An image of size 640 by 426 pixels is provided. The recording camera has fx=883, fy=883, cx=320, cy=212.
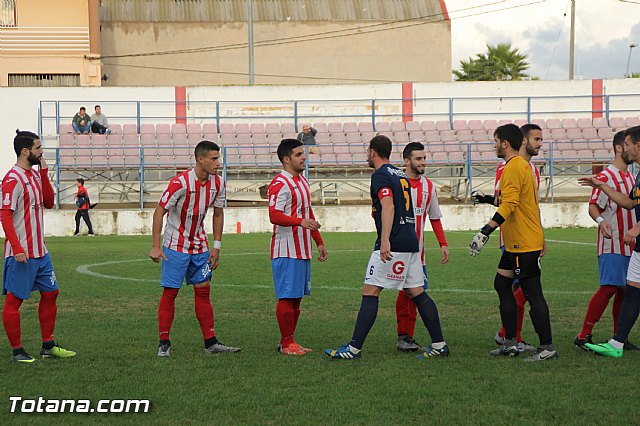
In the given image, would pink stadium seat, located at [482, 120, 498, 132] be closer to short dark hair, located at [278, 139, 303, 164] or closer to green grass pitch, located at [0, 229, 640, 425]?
green grass pitch, located at [0, 229, 640, 425]

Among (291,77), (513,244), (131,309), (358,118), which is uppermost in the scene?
(291,77)

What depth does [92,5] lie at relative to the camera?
139 ft

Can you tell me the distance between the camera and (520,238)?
302 inches

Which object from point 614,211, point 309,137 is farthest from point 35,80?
point 614,211

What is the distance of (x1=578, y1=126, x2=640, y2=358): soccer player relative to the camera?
757 centimetres

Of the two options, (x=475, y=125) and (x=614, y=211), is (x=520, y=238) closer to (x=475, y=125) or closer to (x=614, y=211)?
(x=614, y=211)

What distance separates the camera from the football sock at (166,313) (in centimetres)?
793

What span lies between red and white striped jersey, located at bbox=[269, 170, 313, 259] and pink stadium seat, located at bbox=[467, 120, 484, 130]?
82.6 feet

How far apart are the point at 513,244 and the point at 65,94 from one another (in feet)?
92.4

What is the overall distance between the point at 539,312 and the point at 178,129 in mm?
26059

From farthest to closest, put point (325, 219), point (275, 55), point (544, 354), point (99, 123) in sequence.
Result: 1. point (275, 55)
2. point (99, 123)
3. point (325, 219)
4. point (544, 354)

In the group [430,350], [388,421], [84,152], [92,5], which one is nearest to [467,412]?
[388,421]

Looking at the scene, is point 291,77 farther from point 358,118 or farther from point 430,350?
point 430,350

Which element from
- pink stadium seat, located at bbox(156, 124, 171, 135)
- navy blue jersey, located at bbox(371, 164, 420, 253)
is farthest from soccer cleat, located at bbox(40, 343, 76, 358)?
pink stadium seat, located at bbox(156, 124, 171, 135)
